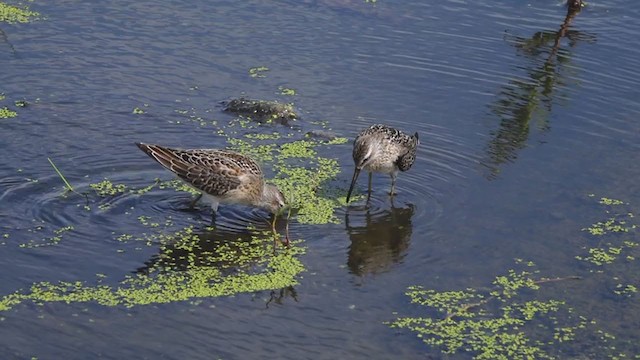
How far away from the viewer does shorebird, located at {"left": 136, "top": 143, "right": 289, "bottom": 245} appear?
11406mm

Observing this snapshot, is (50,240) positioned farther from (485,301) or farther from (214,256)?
(485,301)

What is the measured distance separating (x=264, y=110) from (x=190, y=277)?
13.6ft

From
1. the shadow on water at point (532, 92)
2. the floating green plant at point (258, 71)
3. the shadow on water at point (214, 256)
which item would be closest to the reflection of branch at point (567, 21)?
the shadow on water at point (532, 92)

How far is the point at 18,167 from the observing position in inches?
469

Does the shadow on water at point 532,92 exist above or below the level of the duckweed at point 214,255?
above

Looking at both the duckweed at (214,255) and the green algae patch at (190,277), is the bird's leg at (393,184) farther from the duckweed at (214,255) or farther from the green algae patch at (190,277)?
the green algae patch at (190,277)

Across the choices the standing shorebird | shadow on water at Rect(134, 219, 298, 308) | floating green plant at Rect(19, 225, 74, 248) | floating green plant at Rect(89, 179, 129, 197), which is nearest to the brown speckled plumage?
shadow on water at Rect(134, 219, 298, 308)

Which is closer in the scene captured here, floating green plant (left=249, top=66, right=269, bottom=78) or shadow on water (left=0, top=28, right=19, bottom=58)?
shadow on water (left=0, top=28, right=19, bottom=58)

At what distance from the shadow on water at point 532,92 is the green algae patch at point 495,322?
2.84 meters

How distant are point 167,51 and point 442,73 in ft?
12.7

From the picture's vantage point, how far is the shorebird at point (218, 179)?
37.4 ft

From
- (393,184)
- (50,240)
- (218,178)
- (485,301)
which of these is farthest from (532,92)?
(50,240)

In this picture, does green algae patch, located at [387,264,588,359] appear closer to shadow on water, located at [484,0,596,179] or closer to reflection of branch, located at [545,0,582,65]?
shadow on water, located at [484,0,596,179]

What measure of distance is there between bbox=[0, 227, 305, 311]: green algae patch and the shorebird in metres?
0.46
